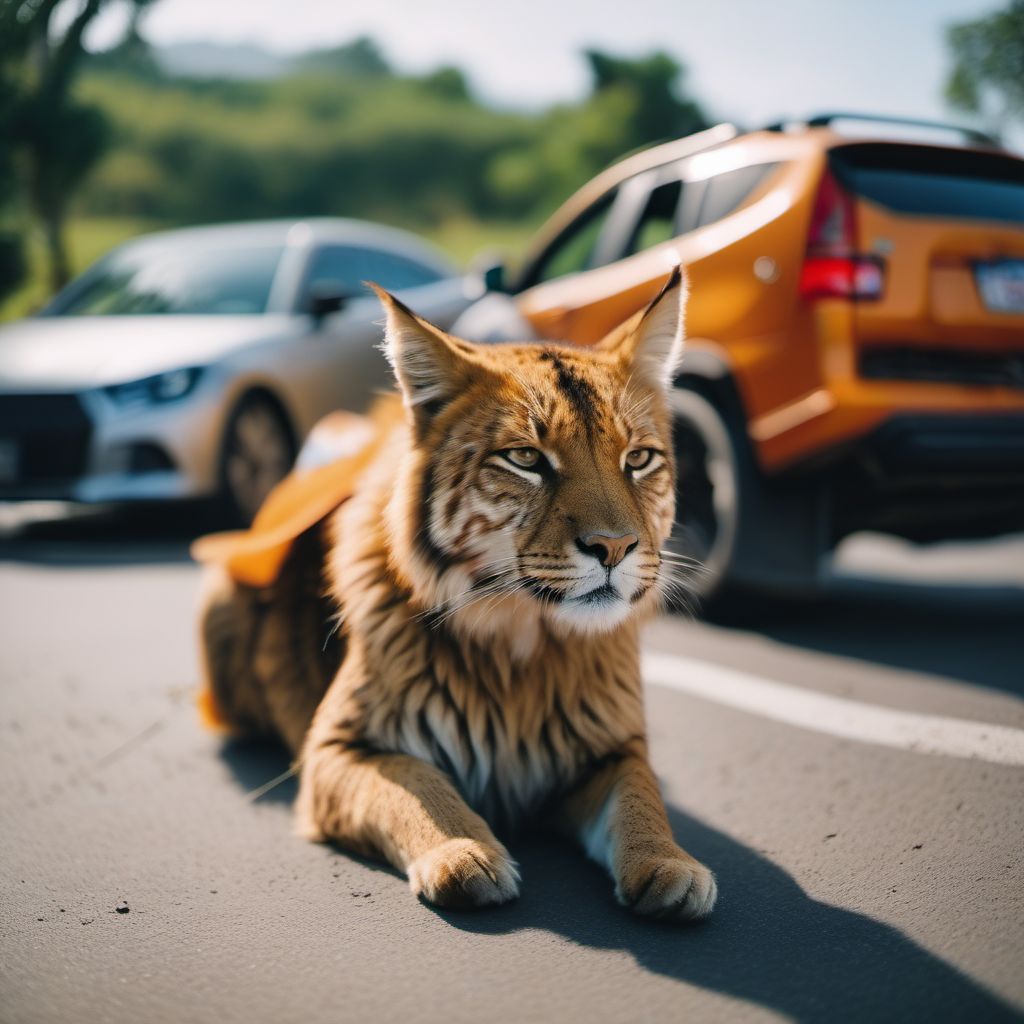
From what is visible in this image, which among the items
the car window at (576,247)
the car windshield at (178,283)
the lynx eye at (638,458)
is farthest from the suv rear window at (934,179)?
the car windshield at (178,283)

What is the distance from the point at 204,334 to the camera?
328 inches

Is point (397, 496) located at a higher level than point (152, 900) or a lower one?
higher

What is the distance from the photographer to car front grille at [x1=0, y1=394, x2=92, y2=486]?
7.80m

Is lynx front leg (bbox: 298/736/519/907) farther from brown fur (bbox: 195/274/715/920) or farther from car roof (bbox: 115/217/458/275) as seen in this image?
car roof (bbox: 115/217/458/275)

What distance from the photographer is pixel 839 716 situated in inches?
171

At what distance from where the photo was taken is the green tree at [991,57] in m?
6.07

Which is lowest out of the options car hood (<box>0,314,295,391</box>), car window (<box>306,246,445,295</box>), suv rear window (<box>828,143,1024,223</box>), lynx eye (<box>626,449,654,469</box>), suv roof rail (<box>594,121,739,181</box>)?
car hood (<box>0,314,295,391</box>)

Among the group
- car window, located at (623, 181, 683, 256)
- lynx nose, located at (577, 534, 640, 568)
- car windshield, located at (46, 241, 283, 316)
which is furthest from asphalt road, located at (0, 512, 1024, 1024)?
car windshield, located at (46, 241, 283, 316)

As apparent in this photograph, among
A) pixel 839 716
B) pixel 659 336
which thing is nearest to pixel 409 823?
pixel 659 336

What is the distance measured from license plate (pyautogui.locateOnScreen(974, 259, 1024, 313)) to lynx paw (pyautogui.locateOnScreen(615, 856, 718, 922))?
3.60 metres

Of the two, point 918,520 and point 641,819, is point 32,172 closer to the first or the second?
point 918,520

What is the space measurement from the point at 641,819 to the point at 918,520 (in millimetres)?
3386

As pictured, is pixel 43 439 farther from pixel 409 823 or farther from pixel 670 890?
pixel 670 890

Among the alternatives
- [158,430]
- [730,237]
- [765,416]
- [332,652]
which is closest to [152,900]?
[332,652]
